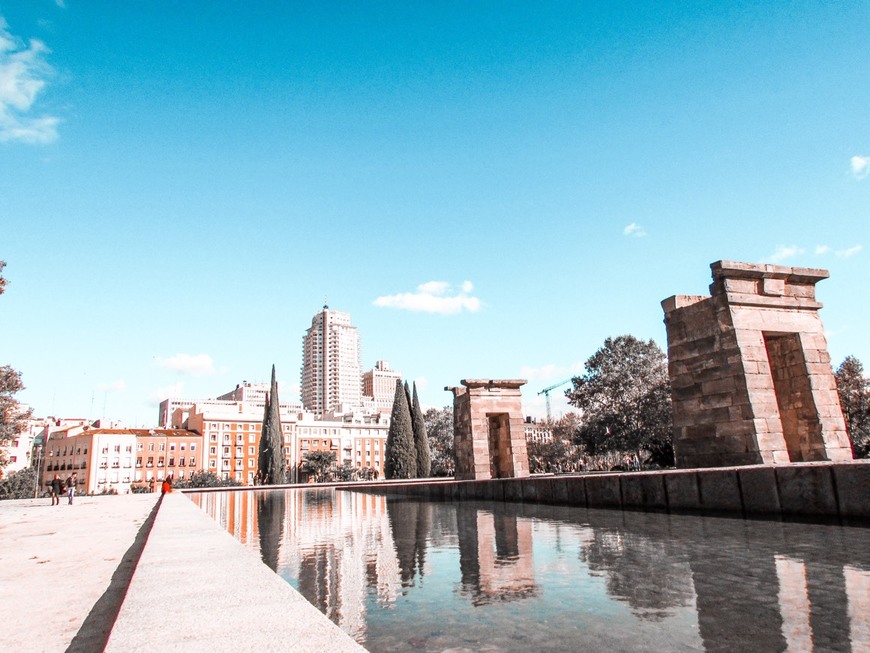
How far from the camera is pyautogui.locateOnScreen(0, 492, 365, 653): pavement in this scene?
197 cm

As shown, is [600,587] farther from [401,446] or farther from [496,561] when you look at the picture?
[401,446]

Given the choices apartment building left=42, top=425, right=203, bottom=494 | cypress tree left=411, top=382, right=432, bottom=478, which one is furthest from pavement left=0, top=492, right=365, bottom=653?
apartment building left=42, top=425, right=203, bottom=494

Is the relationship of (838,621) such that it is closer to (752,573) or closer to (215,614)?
(752,573)

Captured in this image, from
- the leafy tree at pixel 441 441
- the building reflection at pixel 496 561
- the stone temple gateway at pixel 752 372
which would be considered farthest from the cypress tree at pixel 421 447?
the building reflection at pixel 496 561

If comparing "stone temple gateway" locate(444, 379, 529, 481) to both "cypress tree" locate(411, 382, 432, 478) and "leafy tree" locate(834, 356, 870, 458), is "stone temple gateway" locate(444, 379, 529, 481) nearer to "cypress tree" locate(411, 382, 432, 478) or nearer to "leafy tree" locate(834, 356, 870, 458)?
"leafy tree" locate(834, 356, 870, 458)

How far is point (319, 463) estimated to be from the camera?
8644cm

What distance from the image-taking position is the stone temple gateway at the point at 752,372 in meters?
10.3

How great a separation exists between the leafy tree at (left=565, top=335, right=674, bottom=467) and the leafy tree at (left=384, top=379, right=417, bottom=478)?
20.1 meters

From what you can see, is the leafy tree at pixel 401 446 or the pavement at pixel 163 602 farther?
the leafy tree at pixel 401 446

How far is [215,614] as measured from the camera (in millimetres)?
2314

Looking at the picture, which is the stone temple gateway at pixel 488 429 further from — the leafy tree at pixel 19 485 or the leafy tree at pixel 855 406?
the leafy tree at pixel 19 485

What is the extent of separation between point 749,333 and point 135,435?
297 ft

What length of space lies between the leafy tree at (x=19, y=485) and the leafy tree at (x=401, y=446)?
31.8 metres

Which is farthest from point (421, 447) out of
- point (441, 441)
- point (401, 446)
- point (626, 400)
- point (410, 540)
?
point (410, 540)
